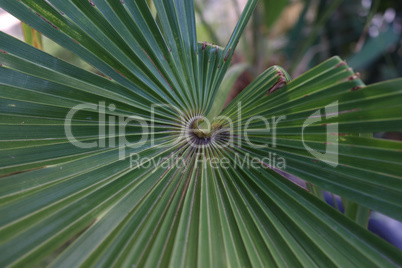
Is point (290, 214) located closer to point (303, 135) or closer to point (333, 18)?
point (303, 135)

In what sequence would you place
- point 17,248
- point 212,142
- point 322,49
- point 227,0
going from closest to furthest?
point 17,248
point 212,142
point 322,49
point 227,0

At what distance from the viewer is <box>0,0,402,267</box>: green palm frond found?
490 mm

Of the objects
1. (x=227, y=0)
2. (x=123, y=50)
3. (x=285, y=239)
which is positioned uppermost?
(x=227, y=0)

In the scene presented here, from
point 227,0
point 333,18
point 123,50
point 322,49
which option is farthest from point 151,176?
point 227,0

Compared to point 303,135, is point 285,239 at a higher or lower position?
lower

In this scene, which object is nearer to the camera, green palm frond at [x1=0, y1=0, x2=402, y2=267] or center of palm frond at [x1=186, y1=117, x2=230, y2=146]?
green palm frond at [x1=0, y1=0, x2=402, y2=267]

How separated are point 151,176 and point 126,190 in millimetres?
64

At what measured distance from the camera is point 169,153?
2.12ft

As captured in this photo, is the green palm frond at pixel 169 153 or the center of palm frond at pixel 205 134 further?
the center of palm frond at pixel 205 134

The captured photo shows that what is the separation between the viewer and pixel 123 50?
0.59 meters

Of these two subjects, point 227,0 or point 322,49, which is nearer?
point 322,49

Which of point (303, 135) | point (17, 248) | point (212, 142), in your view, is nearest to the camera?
point (17, 248)

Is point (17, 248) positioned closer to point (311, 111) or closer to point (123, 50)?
point (123, 50)

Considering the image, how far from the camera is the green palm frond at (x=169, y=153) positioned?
1.61 ft
